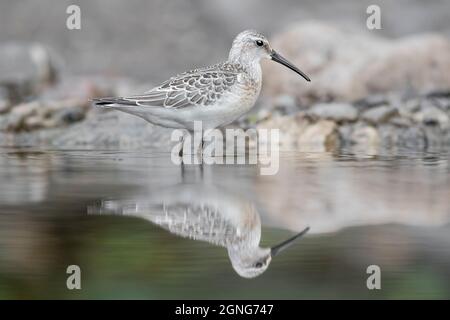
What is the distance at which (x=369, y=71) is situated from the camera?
2216cm

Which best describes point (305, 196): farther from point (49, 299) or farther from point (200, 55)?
point (200, 55)

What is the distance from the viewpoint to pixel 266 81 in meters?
24.6

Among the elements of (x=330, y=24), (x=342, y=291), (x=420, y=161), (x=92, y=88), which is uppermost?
(x=330, y=24)

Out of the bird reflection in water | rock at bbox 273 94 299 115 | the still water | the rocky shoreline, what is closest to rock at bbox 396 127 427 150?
the rocky shoreline

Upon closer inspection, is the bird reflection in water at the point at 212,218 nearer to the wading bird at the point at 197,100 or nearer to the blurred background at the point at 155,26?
the wading bird at the point at 197,100

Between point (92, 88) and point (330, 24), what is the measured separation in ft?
27.8

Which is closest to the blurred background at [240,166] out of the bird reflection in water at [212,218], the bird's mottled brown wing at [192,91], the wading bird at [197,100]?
the bird reflection in water at [212,218]

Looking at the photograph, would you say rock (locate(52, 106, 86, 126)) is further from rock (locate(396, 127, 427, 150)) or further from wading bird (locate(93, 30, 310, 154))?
rock (locate(396, 127, 427, 150))

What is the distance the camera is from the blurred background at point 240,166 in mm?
5938

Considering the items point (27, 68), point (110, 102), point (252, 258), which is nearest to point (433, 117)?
point (110, 102)

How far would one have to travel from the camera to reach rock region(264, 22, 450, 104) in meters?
22.0

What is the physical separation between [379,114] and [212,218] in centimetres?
1113

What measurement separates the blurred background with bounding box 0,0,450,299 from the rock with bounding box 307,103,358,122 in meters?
0.04

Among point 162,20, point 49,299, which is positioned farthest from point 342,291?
point 162,20
